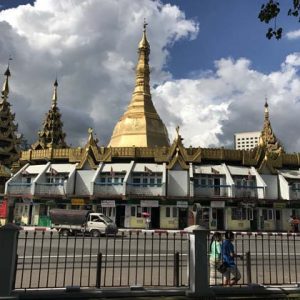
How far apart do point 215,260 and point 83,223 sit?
18.0 metres

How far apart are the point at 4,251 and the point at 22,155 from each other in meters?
37.4

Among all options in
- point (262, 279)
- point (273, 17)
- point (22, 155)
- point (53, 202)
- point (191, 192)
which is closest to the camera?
point (273, 17)

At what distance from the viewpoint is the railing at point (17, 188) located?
39.6 metres

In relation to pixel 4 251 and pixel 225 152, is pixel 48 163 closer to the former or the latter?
pixel 225 152

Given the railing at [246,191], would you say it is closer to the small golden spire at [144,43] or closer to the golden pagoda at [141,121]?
the golden pagoda at [141,121]

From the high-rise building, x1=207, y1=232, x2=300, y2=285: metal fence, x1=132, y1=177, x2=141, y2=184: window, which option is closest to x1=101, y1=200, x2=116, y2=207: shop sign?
x1=132, y1=177, x2=141, y2=184: window

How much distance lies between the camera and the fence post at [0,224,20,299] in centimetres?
772

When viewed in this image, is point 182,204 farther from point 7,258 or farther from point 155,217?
point 7,258

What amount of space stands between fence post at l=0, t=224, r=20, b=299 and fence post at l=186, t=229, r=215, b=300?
11.9 feet

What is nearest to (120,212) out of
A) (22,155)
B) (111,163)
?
(111,163)

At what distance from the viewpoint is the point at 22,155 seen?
43.5 metres

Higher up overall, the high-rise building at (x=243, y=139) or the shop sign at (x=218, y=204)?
the high-rise building at (x=243, y=139)

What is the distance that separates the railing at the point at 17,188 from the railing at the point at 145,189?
10.8 m

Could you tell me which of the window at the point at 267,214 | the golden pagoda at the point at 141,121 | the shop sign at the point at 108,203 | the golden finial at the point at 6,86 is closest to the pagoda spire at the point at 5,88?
the golden finial at the point at 6,86
